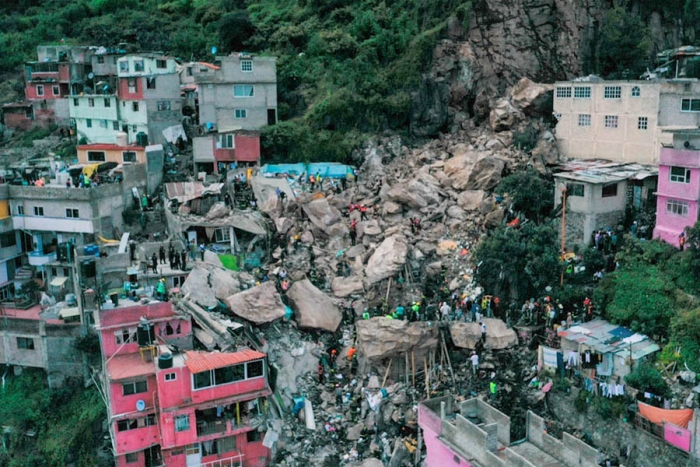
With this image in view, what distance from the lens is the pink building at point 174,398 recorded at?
25188mm

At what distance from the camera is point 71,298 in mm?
30984

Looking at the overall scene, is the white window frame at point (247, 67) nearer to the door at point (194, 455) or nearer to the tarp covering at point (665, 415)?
the door at point (194, 455)

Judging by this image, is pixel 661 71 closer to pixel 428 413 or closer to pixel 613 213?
pixel 613 213

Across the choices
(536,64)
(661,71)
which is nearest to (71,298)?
(536,64)

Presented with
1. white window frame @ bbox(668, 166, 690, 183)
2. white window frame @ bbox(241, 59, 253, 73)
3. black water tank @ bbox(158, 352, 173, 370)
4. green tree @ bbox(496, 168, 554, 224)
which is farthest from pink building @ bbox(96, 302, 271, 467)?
white window frame @ bbox(241, 59, 253, 73)

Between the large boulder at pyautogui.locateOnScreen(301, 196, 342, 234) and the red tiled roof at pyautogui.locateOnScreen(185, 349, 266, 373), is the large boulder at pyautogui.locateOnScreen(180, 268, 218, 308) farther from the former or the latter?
the large boulder at pyautogui.locateOnScreen(301, 196, 342, 234)

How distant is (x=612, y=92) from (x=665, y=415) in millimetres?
16707

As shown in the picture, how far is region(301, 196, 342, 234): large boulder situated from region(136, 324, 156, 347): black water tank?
928 centimetres

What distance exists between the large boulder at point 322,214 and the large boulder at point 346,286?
9.74 ft

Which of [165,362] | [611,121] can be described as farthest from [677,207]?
[165,362]

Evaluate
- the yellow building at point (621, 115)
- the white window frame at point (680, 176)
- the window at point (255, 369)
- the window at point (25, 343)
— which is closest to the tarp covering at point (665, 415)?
the white window frame at point (680, 176)

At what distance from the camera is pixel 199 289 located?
94.9ft

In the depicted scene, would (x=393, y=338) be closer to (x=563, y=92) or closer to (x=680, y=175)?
(x=680, y=175)

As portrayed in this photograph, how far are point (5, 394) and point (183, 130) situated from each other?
16208mm
